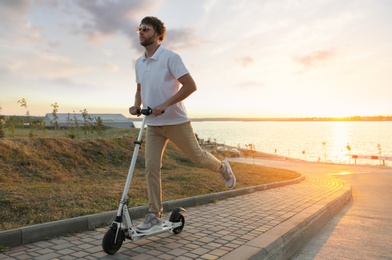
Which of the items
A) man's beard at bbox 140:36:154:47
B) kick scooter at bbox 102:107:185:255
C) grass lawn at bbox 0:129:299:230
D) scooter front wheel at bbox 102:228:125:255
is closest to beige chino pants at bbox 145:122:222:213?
kick scooter at bbox 102:107:185:255

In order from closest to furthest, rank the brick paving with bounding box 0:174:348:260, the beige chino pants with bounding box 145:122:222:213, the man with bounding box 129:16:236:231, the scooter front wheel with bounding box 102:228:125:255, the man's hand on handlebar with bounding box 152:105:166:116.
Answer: the scooter front wheel with bounding box 102:228:125:255
the brick paving with bounding box 0:174:348:260
the man's hand on handlebar with bounding box 152:105:166:116
the man with bounding box 129:16:236:231
the beige chino pants with bounding box 145:122:222:213

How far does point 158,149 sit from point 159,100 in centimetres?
61

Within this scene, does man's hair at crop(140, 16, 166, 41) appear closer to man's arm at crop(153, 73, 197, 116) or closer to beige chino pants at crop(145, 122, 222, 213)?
man's arm at crop(153, 73, 197, 116)

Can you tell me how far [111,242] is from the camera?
11.9 feet

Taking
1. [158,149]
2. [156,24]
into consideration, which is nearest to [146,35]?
[156,24]

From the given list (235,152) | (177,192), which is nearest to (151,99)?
(177,192)

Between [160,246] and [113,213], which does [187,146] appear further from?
[113,213]

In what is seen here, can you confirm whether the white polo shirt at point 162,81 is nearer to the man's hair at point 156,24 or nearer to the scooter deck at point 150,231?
the man's hair at point 156,24

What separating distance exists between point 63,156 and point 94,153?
1.38 m

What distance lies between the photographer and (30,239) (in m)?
4.11

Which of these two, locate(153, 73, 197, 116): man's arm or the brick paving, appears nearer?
the brick paving

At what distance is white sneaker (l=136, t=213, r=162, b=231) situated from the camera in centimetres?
400

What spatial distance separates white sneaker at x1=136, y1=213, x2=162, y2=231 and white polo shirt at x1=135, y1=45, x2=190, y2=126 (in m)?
1.08

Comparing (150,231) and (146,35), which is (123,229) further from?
(146,35)
